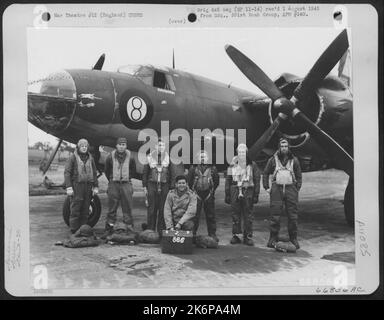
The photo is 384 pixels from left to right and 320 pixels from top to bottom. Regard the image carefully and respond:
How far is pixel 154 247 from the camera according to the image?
4.59 metres

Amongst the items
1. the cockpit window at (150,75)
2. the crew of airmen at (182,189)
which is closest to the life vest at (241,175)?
the crew of airmen at (182,189)

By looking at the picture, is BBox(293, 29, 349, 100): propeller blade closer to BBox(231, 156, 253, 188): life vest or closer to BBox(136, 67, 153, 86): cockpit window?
BBox(231, 156, 253, 188): life vest

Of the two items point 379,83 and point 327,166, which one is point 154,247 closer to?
point 327,166

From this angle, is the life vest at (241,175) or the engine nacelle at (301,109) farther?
the engine nacelle at (301,109)

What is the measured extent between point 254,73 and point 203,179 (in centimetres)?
140

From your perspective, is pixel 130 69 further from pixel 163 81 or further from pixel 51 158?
pixel 51 158

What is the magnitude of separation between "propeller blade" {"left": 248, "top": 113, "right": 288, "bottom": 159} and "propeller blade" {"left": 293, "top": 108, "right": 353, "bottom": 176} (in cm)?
19

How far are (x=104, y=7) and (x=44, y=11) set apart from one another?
0.66 metres

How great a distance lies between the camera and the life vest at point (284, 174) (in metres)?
4.61

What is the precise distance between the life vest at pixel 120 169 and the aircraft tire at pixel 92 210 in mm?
335

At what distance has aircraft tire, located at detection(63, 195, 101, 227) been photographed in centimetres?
460

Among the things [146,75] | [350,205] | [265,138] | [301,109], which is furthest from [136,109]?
[350,205]

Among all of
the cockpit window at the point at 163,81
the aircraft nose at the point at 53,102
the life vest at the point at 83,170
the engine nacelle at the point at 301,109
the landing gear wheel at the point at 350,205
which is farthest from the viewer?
the engine nacelle at the point at 301,109

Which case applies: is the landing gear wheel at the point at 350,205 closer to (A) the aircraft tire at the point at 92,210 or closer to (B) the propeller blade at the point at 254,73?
(B) the propeller blade at the point at 254,73
